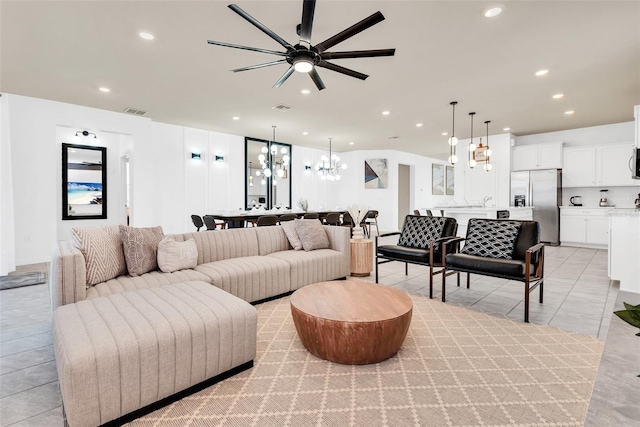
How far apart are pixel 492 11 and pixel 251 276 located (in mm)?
3355

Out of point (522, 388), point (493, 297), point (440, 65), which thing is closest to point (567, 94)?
point (440, 65)

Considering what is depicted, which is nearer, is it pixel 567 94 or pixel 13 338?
pixel 13 338

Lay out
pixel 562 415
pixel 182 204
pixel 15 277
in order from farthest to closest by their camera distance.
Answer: pixel 182 204
pixel 15 277
pixel 562 415

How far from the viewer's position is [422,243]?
4.12m

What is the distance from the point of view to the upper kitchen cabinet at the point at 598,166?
268 inches

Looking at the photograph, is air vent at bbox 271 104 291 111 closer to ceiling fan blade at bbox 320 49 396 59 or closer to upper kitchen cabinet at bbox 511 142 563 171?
ceiling fan blade at bbox 320 49 396 59

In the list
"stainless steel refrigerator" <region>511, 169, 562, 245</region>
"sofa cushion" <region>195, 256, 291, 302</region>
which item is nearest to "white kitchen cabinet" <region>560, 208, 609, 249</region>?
"stainless steel refrigerator" <region>511, 169, 562, 245</region>

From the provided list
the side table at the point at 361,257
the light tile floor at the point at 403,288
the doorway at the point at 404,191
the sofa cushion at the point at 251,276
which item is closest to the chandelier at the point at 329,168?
the doorway at the point at 404,191

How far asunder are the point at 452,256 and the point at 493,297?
703 mm

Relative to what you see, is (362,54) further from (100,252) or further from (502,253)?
(100,252)

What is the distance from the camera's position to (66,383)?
143 centimetres

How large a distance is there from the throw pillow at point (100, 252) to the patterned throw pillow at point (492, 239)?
3.61m

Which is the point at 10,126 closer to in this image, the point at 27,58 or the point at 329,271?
the point at 27,58

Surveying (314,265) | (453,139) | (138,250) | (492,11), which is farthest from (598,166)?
(138,250)
